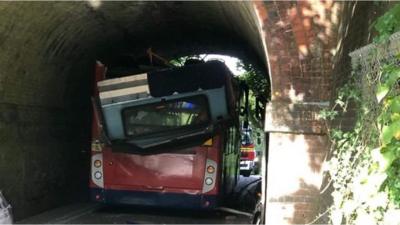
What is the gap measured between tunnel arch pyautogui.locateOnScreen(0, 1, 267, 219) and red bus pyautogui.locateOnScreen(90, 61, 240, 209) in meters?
1.09

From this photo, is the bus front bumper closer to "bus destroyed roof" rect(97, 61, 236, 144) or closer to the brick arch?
"bus destroyed roof" rect(97, 61, 236, 144)

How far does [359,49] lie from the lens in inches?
258

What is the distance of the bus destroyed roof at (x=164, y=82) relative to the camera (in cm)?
1122

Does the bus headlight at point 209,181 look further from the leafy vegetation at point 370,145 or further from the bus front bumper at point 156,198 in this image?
the leafy vegetation at point 370,145

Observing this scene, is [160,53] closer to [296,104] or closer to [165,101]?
[165,101]

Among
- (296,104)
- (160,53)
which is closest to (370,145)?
(296,104)

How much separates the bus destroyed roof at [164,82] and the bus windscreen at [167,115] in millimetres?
265

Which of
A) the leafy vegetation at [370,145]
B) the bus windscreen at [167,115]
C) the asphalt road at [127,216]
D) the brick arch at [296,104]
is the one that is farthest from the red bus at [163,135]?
the leafy vegetation at [370,145]

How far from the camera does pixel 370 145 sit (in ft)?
19.2

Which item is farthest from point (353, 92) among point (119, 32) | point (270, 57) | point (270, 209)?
point (119, 32)

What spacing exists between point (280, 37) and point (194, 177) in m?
4.77

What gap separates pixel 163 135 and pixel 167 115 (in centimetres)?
39

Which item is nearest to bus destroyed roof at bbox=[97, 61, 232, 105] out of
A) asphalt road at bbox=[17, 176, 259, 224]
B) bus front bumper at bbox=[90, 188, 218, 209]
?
bus front bumper at bbox=[90, 188, 218, 209]

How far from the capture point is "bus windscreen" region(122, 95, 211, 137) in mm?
11539
